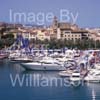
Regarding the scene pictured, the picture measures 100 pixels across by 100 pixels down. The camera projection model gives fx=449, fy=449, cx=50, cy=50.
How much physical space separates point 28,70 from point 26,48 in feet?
11.2

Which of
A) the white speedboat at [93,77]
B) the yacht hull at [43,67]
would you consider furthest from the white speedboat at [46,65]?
the white speedboat at [93,77]

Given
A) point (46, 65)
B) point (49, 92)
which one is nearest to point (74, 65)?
point (46, 65)

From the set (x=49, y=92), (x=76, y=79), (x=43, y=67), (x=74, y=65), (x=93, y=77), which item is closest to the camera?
(x=49, y=92)

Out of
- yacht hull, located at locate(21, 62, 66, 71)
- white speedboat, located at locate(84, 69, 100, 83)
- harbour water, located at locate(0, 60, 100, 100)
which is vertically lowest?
harbour water, located at locate(0, 60, 100, 100)

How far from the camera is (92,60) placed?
835 centimetres

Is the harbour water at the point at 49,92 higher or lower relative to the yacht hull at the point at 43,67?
lower

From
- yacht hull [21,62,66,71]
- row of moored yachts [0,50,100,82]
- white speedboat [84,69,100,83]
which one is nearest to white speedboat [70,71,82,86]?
row of moored yachts [0,50,100,82]

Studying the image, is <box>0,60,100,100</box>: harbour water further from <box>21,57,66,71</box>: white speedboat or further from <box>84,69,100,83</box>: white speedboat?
<box>21,57,66,71</box>: white speedboat

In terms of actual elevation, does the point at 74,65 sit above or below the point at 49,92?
above

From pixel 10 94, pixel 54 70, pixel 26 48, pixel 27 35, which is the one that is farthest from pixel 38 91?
pixel 27 35

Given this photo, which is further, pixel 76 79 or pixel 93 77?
pixel 76 79

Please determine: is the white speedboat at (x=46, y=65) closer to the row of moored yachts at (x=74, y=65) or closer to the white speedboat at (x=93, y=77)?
the row of moored yachts at (x=74, y=65)

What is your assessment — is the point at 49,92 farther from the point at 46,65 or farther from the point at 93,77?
the point at 46,65

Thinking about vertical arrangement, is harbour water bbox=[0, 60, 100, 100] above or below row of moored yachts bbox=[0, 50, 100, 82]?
below
